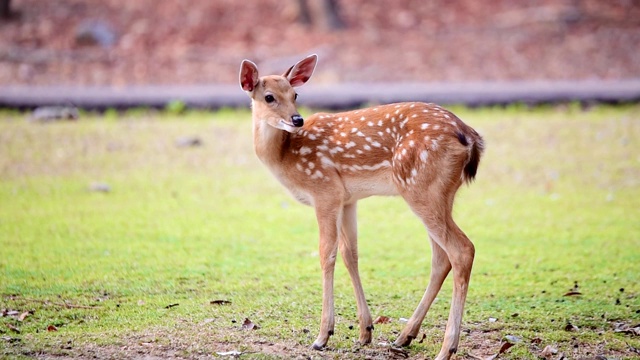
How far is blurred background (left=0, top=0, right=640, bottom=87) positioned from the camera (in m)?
18.4

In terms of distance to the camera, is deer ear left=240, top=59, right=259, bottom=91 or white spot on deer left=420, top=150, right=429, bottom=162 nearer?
white spot on deer left=420, top=150, right=429, bottom=162

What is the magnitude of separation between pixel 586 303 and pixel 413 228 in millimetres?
2988

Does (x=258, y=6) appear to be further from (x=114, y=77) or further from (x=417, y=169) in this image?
(x=417, y=169)

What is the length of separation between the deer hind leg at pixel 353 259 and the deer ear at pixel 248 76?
3.72 ft

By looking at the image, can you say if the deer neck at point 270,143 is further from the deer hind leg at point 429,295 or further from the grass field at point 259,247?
the deer hind leg at point 429,295

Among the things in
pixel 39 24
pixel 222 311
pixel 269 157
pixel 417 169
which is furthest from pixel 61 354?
pixel 39 24

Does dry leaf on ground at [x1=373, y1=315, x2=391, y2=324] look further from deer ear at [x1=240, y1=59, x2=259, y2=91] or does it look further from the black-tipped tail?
deer ear at [x1=240, y1=59, x2=259, y2=91]

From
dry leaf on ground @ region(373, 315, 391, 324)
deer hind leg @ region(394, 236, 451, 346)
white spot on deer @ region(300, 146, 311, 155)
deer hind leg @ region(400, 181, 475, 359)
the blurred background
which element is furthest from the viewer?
the blurred background

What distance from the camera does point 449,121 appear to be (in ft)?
21.1

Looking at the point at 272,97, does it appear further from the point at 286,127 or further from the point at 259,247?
the point at 259,247

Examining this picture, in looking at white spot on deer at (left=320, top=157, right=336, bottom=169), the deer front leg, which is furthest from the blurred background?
the deer front leg

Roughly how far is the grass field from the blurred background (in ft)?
11.1

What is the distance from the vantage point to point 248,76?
6824 mm

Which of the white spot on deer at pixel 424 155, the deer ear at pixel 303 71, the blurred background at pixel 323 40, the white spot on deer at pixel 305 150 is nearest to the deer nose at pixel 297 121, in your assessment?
the white spot on deer at pixel 305 150
